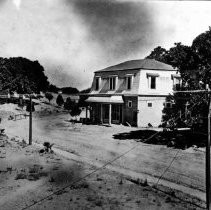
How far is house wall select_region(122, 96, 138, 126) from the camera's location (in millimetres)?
33312

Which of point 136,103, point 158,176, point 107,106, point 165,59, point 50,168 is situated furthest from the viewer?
point 165,59

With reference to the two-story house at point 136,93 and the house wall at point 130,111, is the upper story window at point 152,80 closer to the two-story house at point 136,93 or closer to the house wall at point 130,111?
the two-story house at point 136,93

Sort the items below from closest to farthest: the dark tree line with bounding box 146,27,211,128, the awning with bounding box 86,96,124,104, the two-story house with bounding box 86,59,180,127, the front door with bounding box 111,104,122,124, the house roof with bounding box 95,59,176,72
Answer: the dark tree line with bounding box 146,27,211,128, the two-story house with bounding box 86,59,180,127, the awning with bounding box 86,96,124,104, the house roof with bounding box 95,59,176,72, the front door with bounding box 111,104,122,124

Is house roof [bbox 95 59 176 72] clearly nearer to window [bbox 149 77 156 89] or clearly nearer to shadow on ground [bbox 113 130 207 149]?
window [bbox 149 77 156 89]

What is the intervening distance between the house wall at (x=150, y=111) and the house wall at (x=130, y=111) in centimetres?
56

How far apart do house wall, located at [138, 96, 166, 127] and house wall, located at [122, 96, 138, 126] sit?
0.56 m

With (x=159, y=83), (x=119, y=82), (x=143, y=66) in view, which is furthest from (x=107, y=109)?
(x=159, y=83)

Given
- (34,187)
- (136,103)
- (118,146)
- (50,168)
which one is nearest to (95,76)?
(136,103)

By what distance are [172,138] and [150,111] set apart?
9.26 m

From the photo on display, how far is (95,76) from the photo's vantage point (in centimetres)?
3947

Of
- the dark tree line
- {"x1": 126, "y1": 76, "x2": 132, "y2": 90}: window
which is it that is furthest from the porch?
the dark tree line

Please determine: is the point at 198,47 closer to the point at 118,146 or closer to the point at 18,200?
the point at 118,146

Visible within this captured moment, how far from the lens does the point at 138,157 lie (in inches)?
723

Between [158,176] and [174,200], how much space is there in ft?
10.9
